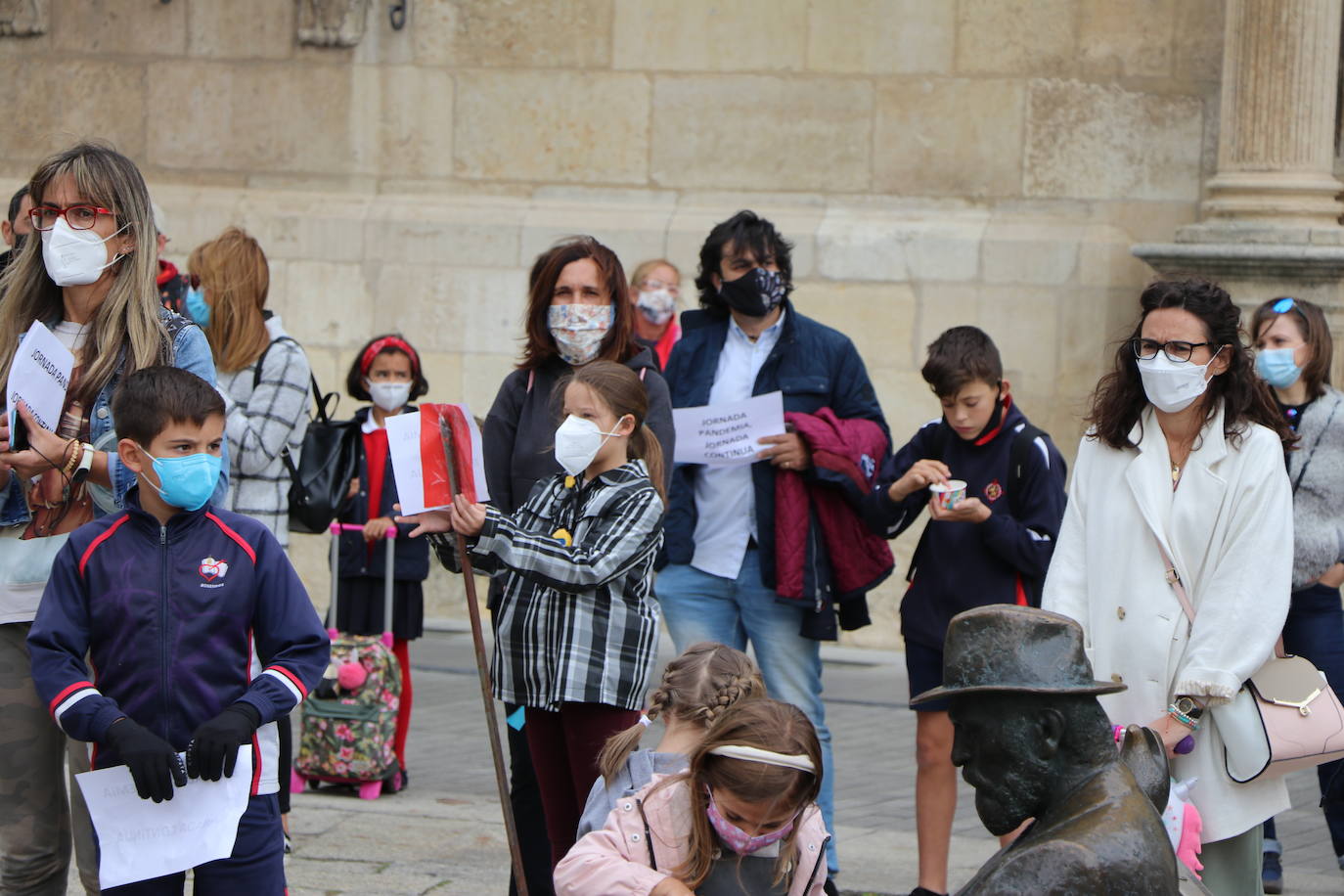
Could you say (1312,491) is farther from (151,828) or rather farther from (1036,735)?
(151,828)

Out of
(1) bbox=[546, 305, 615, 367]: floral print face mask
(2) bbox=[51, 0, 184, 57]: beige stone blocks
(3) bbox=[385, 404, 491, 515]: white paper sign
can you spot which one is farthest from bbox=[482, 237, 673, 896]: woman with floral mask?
(2) bbox=[51, 0, 184, 57]: beige stone blocks

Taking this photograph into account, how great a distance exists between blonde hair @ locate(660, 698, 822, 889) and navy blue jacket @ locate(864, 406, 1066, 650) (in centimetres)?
210

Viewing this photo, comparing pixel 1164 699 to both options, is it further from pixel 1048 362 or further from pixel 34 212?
pixel 1048 362

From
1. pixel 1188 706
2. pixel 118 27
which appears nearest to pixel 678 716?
pixel 1188 706

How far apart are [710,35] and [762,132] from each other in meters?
0.56

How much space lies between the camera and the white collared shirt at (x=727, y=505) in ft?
19.4

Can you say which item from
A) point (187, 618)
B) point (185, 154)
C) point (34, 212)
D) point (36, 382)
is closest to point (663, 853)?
point (187, 618)

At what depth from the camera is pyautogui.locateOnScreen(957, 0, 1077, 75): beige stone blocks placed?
368 inches

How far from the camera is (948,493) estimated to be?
5.52m

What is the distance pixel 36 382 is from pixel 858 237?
5.90 m

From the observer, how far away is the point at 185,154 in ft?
33.8

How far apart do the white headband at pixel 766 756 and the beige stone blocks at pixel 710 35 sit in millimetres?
6624

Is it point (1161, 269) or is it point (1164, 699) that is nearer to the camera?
point (1164, 699)

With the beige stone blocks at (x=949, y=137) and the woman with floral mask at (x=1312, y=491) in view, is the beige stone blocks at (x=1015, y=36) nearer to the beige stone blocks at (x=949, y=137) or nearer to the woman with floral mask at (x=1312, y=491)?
A: the beige stone blocks at (x=949, y=137)
